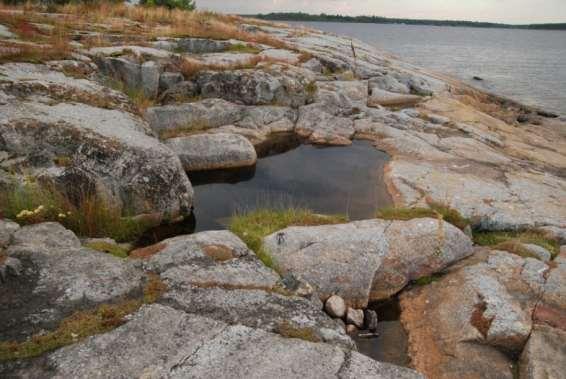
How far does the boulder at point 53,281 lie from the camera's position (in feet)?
20.5

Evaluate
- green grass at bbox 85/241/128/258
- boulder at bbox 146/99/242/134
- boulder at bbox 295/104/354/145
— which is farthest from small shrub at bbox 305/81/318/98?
green grass at bbox 85/241/128/258

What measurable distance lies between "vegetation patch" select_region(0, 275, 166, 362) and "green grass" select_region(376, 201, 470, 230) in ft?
22.2

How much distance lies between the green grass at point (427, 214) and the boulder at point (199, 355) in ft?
19.1

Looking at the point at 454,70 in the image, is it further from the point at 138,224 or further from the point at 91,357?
the point at 91,357

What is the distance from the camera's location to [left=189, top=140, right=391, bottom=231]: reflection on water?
42.1 ft

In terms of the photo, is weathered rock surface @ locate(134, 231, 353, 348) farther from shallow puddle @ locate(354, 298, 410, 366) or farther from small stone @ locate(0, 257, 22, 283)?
small stone @ locate(0, 257, 22, 283)

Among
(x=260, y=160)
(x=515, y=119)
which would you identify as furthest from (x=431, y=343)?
(x=515, y=119)

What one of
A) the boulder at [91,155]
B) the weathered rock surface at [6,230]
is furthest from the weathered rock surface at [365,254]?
the weathered rock surface at [6,230]

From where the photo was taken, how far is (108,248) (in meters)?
8.70

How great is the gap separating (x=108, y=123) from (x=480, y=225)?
36.3 ft

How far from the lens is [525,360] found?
757cm

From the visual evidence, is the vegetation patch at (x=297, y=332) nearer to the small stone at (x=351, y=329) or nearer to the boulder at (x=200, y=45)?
the small stone at (x=351, y=329)

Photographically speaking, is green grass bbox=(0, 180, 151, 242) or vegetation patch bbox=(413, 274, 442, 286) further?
vegetation patch bbox=(413, 274, 442, 286)

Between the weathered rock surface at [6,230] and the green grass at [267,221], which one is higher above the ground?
the weathered rock surface at [6,230]
